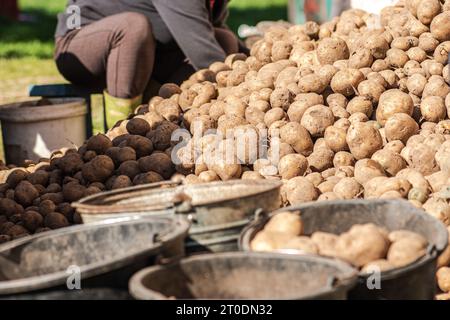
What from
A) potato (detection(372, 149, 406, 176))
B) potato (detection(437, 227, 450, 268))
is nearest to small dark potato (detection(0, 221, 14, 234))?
potato (detection(372, 149, 406, 176))

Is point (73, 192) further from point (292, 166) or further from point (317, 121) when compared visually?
point (317, 121)

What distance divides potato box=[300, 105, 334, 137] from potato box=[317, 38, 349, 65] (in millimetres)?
570

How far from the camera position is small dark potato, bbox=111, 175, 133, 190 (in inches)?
155

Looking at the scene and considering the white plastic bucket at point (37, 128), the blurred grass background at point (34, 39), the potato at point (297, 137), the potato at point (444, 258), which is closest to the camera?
the potato at point (444, 258)

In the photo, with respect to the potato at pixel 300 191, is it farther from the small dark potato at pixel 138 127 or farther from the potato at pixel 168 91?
the potato at pixel 168 91

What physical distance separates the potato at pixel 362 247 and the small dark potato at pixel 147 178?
1683 millimetres

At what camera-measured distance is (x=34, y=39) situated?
43.2 ft

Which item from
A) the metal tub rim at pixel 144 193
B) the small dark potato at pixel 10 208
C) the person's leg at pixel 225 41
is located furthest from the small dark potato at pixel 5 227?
the person's leg at pixel 225 41

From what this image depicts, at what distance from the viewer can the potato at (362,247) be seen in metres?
2.35

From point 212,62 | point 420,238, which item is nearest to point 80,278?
point 420,238

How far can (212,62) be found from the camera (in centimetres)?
582

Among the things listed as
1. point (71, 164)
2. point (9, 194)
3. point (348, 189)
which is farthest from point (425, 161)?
point (9, 194)

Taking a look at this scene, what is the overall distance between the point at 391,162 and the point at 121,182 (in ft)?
4.48

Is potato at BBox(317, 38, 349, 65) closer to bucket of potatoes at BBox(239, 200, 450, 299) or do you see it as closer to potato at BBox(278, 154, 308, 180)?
potato at BBox(278, 154, 308, 180)
